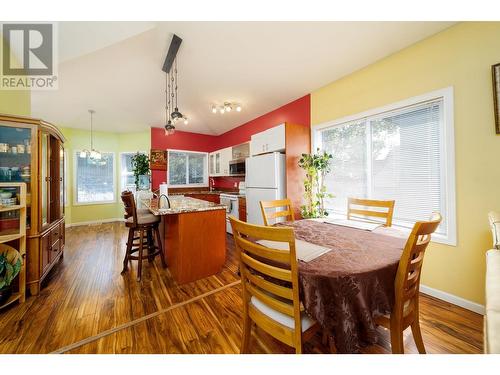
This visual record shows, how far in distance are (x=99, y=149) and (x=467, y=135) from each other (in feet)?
24.2

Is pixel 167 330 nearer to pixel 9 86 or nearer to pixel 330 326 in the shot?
pixel 330 326

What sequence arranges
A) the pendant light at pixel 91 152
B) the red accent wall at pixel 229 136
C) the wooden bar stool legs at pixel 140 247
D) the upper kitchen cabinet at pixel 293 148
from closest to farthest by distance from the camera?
the wooden bar stool legs at pixel 140 247, the upper kitchen cabinet at pixel 293 148, the red accent wall at pixel 229 136, the pendant light at pixel 91 152

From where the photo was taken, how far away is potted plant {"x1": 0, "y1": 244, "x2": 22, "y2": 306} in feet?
5.68

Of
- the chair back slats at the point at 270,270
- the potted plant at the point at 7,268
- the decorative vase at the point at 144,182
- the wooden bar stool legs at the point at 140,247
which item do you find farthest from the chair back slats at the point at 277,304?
the decorative vase at the point at 144,182

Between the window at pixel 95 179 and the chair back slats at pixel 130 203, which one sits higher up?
the window at pixel 95 179

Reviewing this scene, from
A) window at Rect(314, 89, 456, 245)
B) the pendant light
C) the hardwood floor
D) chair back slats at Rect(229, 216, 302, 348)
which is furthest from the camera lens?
the pendant light

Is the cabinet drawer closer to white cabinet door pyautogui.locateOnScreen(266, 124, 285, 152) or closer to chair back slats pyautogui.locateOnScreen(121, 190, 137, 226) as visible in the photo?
chair back slats pyautogui.locateOnScreen(121, 190, 137, 226)

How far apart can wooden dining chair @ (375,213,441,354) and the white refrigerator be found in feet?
6.85

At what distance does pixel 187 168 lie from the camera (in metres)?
→ 5.62

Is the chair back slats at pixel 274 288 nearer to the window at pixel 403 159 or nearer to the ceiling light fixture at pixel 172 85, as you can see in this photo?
the window at pixel 403 159

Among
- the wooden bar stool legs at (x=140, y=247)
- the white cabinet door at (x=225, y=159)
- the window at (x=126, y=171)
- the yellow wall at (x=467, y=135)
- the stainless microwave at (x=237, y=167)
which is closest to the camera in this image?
the yellow wall at (x=467, y=135)

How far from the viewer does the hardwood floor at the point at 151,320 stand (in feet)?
4.52

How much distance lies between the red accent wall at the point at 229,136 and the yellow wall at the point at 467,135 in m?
1.57

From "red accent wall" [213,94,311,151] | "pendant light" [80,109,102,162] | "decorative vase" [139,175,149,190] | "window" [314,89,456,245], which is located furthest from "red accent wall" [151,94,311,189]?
"pendant light" [80,109,102,162]
